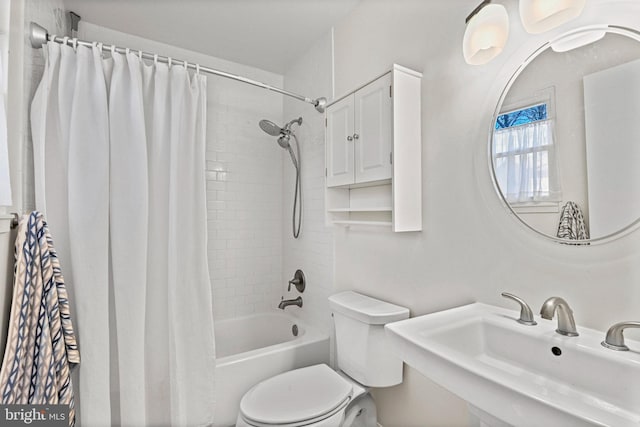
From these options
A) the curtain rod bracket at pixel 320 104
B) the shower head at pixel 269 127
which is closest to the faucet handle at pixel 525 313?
the curtain rod bracket at pixel 320 104

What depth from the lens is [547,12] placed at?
0.86 metres

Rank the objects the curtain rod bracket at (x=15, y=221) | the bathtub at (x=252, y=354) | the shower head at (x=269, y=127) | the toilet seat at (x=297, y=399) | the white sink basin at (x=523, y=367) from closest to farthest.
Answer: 1. the white sink basin at (x=523, y=367)
2. the curtain rod bracket at (x=15, y=221)
3. the toilet seat at (x=297, y=399)
4. the bathtub at (x=252, y=354)
5. the shower head at (x=269, y=127)

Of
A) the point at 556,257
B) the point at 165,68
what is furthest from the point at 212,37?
the point at 556,257

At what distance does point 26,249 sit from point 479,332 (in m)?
1.51

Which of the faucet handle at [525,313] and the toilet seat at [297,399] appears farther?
the toilet seat at [297,399]

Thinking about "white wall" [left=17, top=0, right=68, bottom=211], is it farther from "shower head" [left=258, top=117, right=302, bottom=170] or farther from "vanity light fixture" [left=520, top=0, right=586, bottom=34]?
"vanity light fixture" [left=520, top=0, right=586, bottom=34]

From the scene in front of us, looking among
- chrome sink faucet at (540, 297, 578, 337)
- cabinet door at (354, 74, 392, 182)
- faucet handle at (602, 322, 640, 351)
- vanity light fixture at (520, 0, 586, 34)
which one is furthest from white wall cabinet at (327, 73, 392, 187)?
faucet handle at (602, 322, 640, 351)

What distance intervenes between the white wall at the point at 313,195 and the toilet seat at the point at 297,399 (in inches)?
21.3

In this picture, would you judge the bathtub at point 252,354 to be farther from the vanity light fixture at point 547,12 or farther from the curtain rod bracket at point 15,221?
the vanity light fixture at point 547,12

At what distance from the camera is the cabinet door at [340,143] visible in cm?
160

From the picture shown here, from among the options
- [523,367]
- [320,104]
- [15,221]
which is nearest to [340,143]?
[320,104]

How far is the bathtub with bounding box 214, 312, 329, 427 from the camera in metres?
1.54

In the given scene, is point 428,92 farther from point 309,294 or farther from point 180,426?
point 180,426

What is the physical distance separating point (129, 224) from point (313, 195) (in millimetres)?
1195
